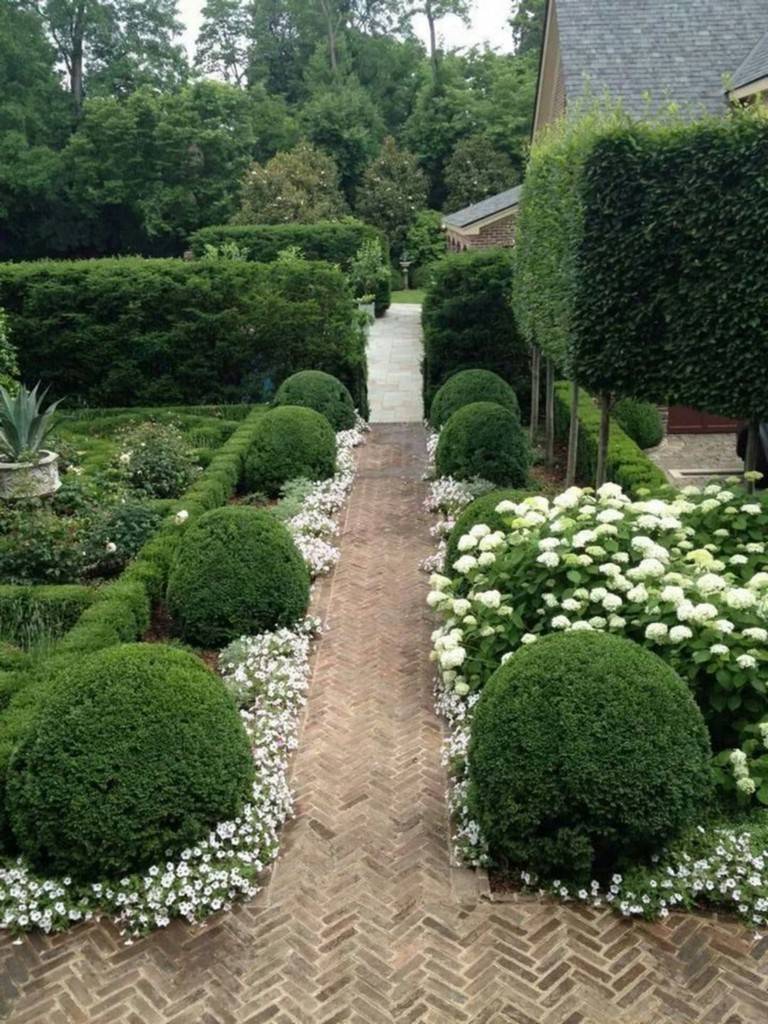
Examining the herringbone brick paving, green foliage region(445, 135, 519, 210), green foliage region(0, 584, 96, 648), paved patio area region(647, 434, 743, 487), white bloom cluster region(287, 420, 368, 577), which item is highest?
green foliage region(445, 135, 519, 210)

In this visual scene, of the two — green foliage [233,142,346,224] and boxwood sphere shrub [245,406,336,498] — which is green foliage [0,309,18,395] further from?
Result: green foliage [233,142,346,224]

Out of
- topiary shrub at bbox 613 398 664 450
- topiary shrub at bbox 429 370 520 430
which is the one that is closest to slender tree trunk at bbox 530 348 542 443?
topiary shrub at bbox 613 398 664 450

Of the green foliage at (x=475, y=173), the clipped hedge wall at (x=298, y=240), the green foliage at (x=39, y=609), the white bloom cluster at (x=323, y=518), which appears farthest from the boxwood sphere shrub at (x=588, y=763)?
the green foliage at (x=475, y=173)

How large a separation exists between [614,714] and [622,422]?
10703mm

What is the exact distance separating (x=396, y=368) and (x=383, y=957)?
69.4 feet

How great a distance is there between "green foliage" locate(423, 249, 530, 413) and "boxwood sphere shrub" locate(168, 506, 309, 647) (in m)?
9.95

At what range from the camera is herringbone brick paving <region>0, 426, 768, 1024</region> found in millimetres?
4465

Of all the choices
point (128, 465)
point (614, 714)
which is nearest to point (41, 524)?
point (128, 465)

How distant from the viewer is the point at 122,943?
493 cm

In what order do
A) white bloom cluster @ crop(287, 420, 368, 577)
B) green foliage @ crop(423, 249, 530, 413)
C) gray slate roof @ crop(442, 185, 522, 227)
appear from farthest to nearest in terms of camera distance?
gray slate roof @ crop(442, 185, 522, 227), green foliage @ crop(423, 249, 530, 413), white bloom cluster @ crop(287, 420, 368, 577)

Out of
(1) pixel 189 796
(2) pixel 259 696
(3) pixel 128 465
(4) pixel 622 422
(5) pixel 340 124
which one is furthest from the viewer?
(5) pixel 340 124

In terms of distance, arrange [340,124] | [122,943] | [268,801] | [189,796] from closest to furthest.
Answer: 1. [122,943]
2. [189,796]
3. [268,801]
4. [340,124]

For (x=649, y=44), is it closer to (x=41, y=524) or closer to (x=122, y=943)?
(x=41, y=524)

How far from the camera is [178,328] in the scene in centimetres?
1777
